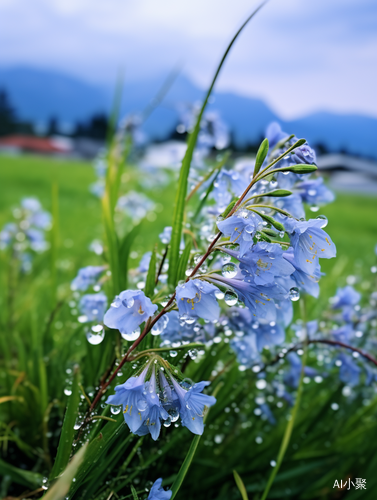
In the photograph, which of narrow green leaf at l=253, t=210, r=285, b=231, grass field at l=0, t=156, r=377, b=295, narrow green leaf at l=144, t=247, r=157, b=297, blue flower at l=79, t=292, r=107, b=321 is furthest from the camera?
grass field at l=0, t=156, r=377, b=295

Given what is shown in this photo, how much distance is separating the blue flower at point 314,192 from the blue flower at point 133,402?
0.61 meters

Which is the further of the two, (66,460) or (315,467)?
(315,467)

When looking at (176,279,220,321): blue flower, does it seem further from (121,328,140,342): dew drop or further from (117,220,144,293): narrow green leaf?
(117,220,144,293): narrow green leaf

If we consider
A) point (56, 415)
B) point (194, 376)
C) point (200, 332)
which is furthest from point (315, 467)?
point (56, 415)

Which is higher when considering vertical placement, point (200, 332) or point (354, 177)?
point (200, 332)

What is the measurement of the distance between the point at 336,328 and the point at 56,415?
38.2 inches

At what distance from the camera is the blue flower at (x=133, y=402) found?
0.84 metres

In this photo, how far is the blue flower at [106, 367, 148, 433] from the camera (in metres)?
0.84

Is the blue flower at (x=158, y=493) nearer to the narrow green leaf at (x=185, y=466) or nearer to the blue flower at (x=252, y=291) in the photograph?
the narrow green leaf at (x=185, y=466)

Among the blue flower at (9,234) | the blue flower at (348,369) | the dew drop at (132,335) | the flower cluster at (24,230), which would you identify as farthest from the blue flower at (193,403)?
the blue flower at (9,234)

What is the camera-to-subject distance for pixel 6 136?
34.6 meters

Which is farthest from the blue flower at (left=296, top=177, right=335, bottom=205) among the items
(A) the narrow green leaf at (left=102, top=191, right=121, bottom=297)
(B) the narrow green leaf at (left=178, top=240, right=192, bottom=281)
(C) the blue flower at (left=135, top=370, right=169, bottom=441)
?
(C) the blue flower at (left=135, top=370, right=169, bottom=441)

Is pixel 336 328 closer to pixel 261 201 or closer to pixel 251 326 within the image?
pixel 251 326

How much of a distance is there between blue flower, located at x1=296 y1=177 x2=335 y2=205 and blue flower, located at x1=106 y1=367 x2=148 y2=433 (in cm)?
61
